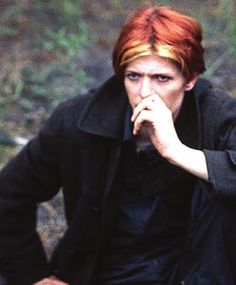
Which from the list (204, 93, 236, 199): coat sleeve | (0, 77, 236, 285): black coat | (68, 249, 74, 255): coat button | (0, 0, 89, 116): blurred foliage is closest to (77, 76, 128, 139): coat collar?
(0, 77, 236, 285): black coat

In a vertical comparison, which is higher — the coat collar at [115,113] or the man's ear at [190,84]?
the man's ear at [190,84]

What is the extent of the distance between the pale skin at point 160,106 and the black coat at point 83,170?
7 cm

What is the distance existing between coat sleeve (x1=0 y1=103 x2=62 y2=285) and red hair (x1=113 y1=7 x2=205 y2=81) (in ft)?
1.32

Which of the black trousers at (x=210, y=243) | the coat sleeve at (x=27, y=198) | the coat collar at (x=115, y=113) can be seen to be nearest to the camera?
the black trousers at (x=210, y=243)

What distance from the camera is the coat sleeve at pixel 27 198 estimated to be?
120 inches

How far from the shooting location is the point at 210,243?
2.89m

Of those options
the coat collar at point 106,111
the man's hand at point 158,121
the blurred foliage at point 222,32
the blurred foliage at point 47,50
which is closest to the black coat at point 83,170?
the coat collar at point 106,111

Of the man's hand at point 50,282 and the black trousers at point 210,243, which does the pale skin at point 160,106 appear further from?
the man's hand at point 50,282

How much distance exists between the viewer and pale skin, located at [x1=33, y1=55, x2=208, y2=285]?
2729 millimetres

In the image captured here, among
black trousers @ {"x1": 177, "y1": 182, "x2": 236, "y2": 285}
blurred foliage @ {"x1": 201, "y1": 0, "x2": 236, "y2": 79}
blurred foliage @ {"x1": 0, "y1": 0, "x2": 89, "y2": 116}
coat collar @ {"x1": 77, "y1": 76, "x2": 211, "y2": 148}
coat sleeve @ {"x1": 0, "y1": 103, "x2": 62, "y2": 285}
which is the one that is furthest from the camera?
blurred foliage @ {"x1": 201, "y1": 0, "x2": 236, "y2": 79}

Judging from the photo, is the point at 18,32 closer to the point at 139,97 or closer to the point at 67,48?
the point at 67,48

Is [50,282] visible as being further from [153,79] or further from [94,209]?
[153,79]

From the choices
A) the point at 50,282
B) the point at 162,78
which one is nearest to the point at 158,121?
the point at 162,78

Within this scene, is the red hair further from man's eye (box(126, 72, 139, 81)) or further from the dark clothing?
the dark clothing
